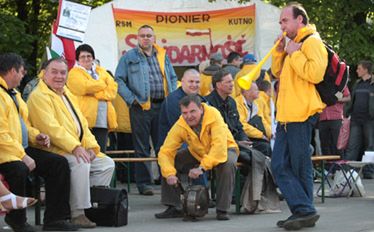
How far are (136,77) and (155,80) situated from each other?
0.28 meters

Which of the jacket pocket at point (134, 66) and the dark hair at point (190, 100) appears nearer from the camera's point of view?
the dark hair at point (190, 100)

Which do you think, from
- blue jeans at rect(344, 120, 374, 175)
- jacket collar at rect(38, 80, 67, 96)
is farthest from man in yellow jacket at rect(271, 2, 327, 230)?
blue jeans at rect(344, 120, 374, 175)

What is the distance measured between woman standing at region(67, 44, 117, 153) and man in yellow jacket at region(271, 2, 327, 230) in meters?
3.31

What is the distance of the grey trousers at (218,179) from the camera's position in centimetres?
1123

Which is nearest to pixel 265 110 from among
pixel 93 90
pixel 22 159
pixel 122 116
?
pixel 93 90

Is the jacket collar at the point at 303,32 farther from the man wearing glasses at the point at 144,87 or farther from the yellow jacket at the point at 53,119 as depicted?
the man wearing glasses at the point at 144,87

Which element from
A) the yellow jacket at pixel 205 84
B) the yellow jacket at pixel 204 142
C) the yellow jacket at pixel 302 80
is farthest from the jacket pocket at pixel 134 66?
the yellow jacket at pixel 302 80

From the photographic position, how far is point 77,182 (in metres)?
10.4

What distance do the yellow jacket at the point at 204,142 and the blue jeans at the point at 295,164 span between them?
98cm

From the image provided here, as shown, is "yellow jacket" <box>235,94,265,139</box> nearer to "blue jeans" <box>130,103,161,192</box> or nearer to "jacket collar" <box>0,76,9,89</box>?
"blue jeans" <box>130,103,161,192</box>

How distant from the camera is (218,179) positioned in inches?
445

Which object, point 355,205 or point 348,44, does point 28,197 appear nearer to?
point 355,205

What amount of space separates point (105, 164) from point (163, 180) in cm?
82

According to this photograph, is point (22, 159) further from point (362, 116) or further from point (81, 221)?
point (362, 116)
